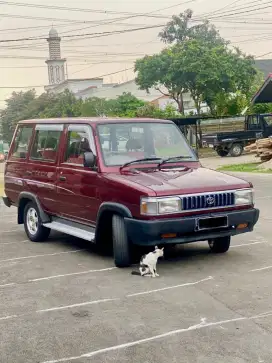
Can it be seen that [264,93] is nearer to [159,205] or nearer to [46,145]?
[46,145]

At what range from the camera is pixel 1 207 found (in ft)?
49.5

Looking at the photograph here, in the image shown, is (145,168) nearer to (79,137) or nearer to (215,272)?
(79,137)

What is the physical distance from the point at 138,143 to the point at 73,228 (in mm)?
1528

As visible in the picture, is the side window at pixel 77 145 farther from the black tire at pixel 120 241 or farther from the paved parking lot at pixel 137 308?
the paved parking lot at pixel 137 308

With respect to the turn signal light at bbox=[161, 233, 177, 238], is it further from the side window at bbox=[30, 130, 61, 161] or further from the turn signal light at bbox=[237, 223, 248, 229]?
the side window at bbox=[30, 130, 61, 161]

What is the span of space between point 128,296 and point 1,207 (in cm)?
948

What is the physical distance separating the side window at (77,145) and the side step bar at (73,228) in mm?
894

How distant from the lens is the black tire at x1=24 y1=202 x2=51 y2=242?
942 cm

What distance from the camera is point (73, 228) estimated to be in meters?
8.44

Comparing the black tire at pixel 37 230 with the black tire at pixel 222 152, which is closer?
the black tire at pixel 37 230

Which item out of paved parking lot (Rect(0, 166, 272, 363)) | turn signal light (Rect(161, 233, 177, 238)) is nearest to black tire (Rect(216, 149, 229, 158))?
paved parking lot (Rect(0, 166, 272, 363))

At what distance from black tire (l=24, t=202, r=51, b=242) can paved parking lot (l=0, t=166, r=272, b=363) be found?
661 mm

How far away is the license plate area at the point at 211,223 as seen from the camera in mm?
7148

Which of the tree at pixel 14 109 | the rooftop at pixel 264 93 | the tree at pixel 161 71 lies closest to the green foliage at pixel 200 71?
the tree at pixel 161 71
